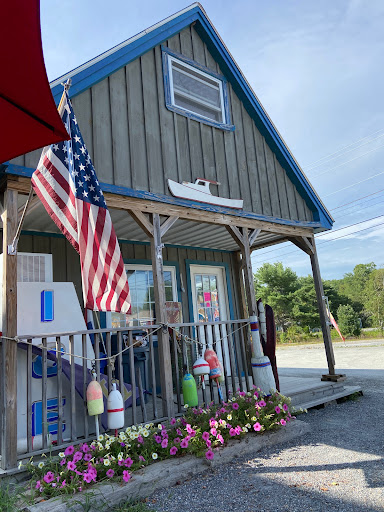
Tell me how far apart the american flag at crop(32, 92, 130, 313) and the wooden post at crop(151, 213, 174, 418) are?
1.10 m

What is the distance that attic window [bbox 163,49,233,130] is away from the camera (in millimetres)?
5734

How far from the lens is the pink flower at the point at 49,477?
2857 millimetres

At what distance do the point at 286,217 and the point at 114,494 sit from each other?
524 cm

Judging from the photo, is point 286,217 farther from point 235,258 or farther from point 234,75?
point 234,75

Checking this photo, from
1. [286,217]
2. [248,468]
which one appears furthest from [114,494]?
[286,217]

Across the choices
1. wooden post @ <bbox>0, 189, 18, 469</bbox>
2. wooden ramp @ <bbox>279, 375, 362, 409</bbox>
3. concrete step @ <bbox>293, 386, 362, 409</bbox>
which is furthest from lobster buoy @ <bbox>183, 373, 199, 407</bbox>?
concrete step @ <bbox>293, 386, 362, 409</bbox>

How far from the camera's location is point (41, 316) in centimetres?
434

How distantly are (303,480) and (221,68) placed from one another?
6385mm

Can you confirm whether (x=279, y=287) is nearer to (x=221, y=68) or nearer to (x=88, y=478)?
(x=221, y=68)

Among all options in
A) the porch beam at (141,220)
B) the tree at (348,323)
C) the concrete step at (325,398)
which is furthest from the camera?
the tree at (348,323)

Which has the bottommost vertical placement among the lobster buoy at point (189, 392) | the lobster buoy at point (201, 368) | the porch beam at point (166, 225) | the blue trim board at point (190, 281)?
the lobster buoy at point (189, 392)

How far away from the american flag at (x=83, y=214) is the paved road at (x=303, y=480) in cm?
165

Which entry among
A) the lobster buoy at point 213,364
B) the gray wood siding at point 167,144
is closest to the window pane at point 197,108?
the gray wood siding at point 167,144

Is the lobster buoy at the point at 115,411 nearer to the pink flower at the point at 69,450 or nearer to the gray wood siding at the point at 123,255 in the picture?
the pink flower at the point at 69,450
